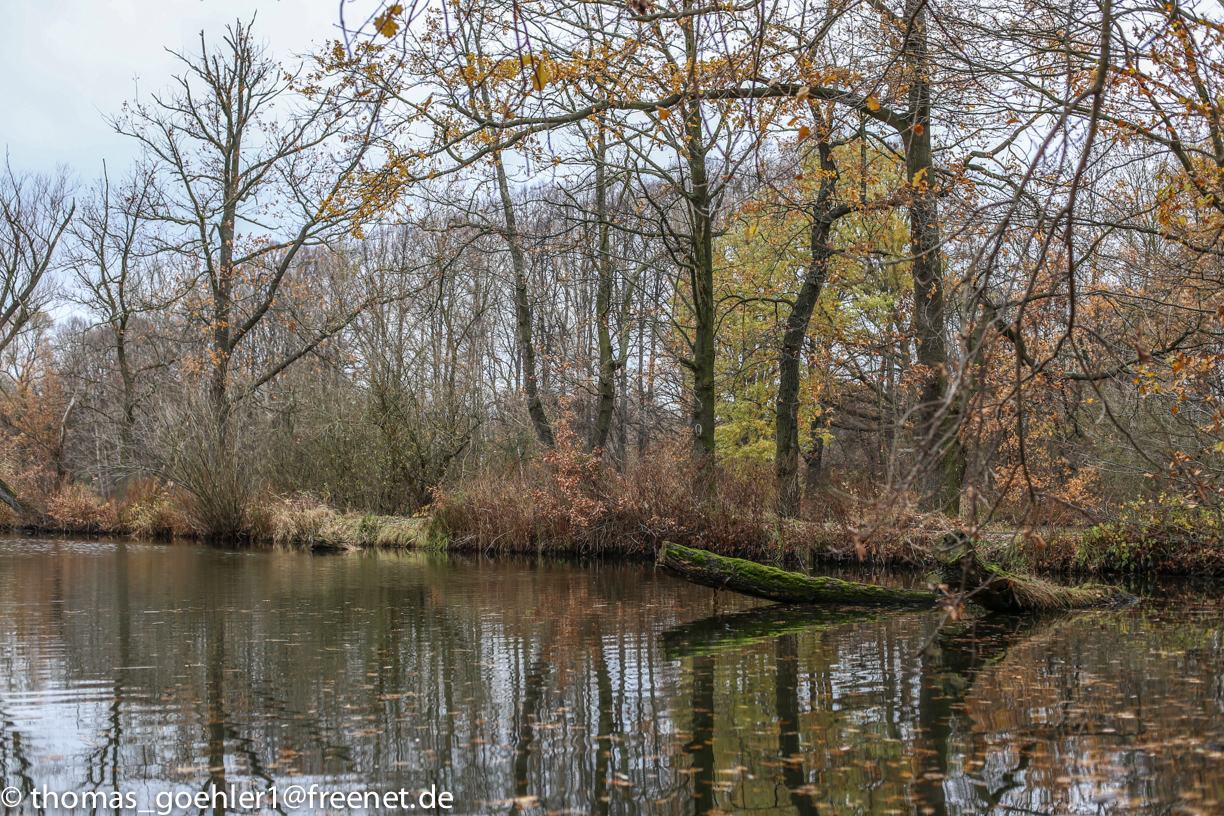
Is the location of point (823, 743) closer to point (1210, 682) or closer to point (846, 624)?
point (1210, 682)

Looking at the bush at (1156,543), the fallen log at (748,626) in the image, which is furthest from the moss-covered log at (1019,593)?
the bush at (1156,543)

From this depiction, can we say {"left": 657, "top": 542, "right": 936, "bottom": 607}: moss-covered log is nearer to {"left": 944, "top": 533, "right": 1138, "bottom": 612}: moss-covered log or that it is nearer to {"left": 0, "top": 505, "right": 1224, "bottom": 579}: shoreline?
{"left": 944, "top": 533, "right": 1138, "bottom": 612}: moss-covered log

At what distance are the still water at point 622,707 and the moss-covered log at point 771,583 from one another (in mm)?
315

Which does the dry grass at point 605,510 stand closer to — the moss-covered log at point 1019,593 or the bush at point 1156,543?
the bush at point 1156,543

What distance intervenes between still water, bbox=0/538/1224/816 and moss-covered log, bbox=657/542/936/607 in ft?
1.03

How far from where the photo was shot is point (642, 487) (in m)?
16.1

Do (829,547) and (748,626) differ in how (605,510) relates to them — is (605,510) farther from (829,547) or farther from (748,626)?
(748,626)

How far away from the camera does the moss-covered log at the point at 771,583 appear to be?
31.1 ft

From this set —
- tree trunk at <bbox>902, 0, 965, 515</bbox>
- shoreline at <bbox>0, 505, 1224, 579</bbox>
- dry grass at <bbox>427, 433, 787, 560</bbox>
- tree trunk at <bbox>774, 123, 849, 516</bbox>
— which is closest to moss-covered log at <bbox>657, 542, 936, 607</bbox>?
shoreline at <bbox>0, 505, 1224, 579</bbox>

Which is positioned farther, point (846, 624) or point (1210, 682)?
point (846, 624)

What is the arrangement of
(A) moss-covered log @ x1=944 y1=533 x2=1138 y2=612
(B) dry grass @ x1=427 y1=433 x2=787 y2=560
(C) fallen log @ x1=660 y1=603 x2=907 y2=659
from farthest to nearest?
(B) dry grass @ x1=427 y1=433 x2=787 y2=560, (A) moss-covered log @ x1=944 y1=533 x2=1138 y2=612, (C) fallen log @ x1=660 y1=603 x2=907 y2=659

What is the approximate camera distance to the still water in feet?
13.9

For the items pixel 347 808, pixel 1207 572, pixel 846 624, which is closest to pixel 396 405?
pixel 846 624

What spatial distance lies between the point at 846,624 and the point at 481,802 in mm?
5608
